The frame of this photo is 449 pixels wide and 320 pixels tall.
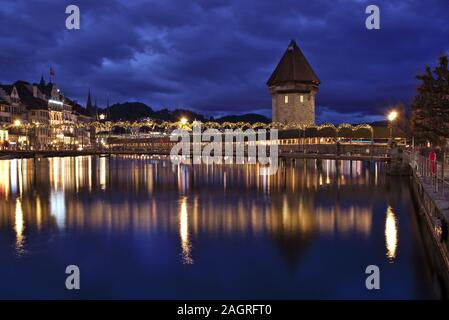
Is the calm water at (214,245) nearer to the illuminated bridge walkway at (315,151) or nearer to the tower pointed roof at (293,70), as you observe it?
the illuminated bridge walkway at (315,151)

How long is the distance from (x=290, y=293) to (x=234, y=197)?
60.1ft

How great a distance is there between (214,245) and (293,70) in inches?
2737

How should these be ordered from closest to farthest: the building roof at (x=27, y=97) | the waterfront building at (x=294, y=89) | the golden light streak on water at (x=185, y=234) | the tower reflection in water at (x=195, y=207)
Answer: the golden light streak on water at (x=185, y=234)
the tower reflection in water at (x=195, y=207)
the waterfront building at (x=294, y=89)
the building roof at (x=27, y=97)

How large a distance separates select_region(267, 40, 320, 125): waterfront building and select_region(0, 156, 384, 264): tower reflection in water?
41085 mm

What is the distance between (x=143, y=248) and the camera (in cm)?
1819

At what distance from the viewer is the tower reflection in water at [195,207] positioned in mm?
21500

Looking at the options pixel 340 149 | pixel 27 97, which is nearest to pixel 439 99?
pixel 340 149

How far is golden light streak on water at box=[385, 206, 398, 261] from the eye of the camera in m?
17.6

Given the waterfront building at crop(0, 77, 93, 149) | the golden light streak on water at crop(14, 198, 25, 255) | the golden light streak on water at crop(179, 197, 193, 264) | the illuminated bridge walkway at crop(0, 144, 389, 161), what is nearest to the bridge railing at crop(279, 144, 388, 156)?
the illuminated bridge walkway at crop(0, 144, 389, 161)

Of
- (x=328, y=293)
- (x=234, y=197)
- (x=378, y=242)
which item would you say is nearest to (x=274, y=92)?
(x=234, y=197)

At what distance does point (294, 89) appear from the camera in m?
83.4

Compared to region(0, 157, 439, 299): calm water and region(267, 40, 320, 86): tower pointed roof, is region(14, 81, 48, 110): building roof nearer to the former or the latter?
region(267, 40, 320, 86): tower pointed roof

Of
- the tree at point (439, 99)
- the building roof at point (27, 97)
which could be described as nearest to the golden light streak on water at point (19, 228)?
the tree at point (439, 99)
